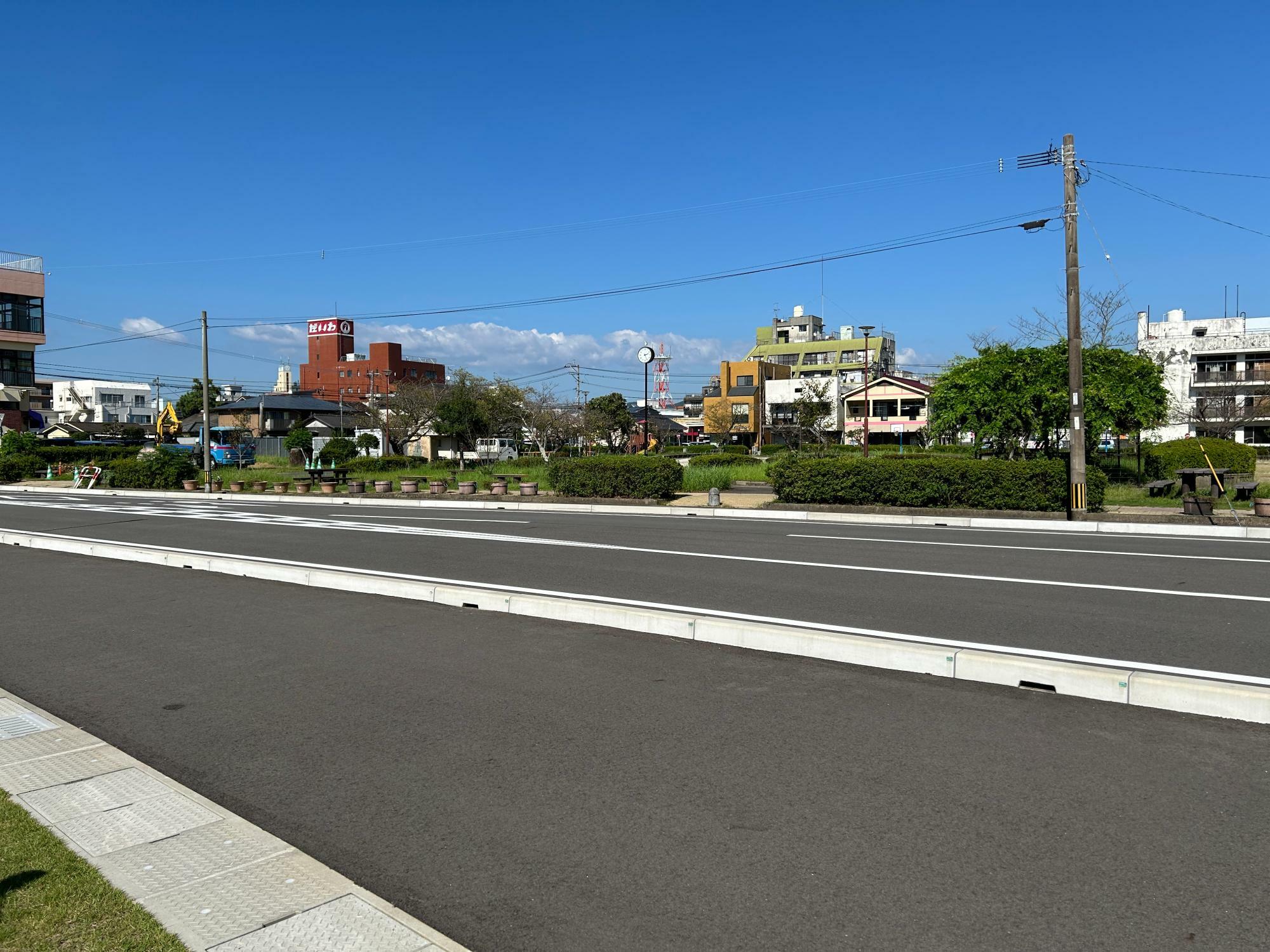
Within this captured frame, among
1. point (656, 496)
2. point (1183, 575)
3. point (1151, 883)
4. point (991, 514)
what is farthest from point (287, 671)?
point (656, 496)

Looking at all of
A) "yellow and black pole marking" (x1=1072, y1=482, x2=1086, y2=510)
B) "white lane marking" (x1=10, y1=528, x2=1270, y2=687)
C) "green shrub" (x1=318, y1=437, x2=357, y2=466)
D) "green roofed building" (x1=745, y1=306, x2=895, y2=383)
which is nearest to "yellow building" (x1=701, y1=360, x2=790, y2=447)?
"green roofed building" (x1=745, y1=306, x2=895, y2=383)

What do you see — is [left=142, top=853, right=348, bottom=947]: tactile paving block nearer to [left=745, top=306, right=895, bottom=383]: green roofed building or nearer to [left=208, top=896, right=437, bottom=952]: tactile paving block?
[left=208, top=896, right=437, bottom=952]: tactile paving block

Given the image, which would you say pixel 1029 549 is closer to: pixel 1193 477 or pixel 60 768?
pixel 1193 477

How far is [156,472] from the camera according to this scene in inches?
1660

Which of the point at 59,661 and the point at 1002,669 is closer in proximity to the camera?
the point at 1002,669

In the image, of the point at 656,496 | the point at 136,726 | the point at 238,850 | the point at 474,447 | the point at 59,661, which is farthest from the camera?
the point at 474,447

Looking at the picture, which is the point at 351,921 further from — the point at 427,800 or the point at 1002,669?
the point at 1002,669

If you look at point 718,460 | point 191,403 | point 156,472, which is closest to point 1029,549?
point 718,460

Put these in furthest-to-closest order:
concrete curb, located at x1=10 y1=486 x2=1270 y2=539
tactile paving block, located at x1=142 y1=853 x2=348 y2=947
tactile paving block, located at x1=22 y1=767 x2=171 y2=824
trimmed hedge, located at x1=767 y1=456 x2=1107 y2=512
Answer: trimmed hedge, located at x1=767 y1=456 x2=1107 y2=512
concrete curb, located at x1=10 y1=486 x2=1270 y2=539
tactile paving block, located at x1=22 y1=767 x2=171 y2=824
tactile paving block, located at x1=142 y1=853 x2=348 y2=947

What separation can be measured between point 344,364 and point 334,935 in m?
138

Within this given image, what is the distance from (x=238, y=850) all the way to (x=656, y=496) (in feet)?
76.6

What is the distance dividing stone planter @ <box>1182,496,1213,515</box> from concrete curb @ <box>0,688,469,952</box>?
761 inches

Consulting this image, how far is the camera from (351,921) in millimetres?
3418

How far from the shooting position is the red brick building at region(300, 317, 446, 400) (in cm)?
13025
